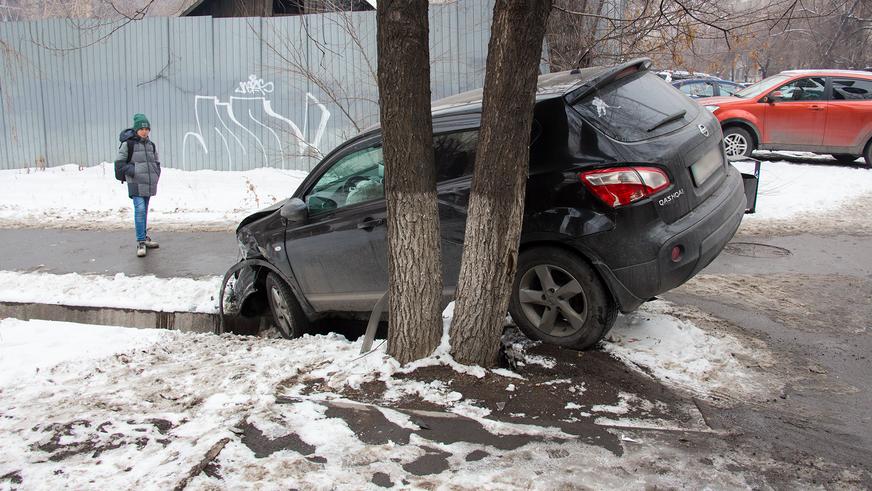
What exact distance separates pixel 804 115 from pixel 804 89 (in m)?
0.48

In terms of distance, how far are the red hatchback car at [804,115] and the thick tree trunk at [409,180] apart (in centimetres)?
973

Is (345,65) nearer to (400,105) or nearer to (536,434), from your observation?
(400,105)

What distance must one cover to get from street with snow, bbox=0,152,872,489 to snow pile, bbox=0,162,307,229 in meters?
4.88

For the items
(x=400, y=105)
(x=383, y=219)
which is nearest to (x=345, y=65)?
(x=383, y=219)

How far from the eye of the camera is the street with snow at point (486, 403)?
3111mm

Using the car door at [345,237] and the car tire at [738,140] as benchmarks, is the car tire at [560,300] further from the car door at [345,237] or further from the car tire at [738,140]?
the car tire at [738,140]

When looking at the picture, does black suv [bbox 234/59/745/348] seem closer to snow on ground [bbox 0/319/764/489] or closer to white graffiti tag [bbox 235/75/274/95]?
snow on ground [bbox 0/319/764/489]

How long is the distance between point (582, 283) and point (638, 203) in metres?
0.58

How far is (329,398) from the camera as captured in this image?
13.1ft

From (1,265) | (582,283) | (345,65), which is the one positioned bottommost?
(1,265)

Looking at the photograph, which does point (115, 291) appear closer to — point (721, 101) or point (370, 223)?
point (370, 223)

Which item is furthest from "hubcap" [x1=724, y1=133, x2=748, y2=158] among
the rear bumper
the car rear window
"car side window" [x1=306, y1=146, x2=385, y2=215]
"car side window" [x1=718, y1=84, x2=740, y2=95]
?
"car side window" [x1=306, y1=146, x2=385, y2=215]

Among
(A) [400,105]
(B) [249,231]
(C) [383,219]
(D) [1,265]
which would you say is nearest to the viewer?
(A) [400,105]

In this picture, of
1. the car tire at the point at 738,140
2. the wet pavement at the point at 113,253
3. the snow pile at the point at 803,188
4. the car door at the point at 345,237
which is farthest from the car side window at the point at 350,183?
the car tire at the point at 738,140
